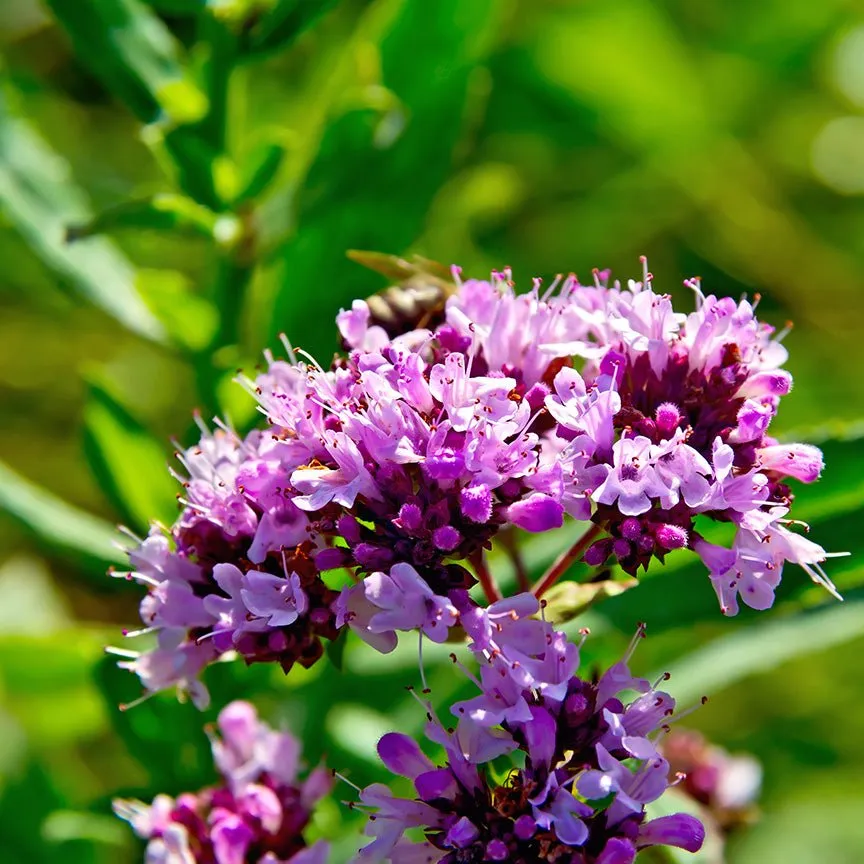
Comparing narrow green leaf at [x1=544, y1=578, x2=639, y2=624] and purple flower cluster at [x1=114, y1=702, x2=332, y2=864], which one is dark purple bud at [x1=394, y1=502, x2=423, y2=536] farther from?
purple flower cluster at [x1=114, y1=702, x2=332, y2=864]

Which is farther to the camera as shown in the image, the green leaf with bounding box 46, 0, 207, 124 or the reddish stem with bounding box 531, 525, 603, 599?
the green leaf with bounding box 46, 0, 207, 124

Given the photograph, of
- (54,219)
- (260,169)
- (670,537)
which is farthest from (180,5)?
(670,537)

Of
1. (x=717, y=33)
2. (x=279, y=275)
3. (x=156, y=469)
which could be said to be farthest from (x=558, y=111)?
(x=156, y=469)

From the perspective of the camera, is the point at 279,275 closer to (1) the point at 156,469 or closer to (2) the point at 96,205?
(1) the point at 156,469

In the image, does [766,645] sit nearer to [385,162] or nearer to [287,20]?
[385,162]

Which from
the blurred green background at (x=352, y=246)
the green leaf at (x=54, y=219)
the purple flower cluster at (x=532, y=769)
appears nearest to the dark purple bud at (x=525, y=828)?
the purple flower cluster at (x=532, y=769)

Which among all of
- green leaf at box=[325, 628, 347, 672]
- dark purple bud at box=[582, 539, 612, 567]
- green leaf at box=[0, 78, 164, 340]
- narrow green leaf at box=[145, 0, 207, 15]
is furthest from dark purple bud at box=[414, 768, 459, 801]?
narrow green leaf at box=[145, 0, 207, 15]

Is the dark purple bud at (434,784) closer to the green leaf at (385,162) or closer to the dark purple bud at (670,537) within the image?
the dark purple bud at (670,537)

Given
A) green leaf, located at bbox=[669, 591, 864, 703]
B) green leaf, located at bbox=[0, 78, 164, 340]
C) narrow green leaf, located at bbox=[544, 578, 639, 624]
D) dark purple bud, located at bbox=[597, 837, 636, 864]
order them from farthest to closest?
green leaf, located at bbox=[0, 78, 164, 340]
green leaf, located at bbox=[669, 591, 864, 703]
narrow green leaf, located at bbox=[544, 578, 639, 624]
dark purple bud, located at bbox=[597, 837, 636, 864]
